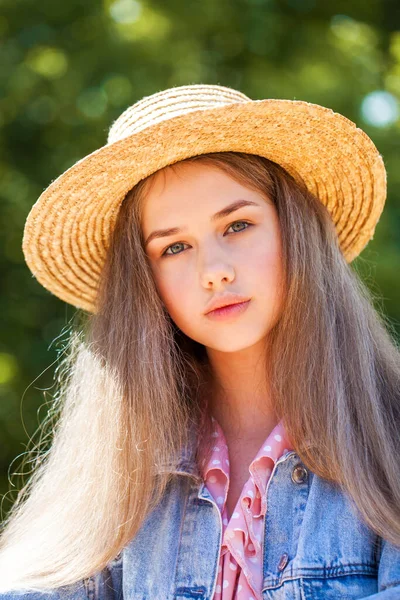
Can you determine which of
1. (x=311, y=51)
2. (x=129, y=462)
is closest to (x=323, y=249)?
(x=129, y=462)

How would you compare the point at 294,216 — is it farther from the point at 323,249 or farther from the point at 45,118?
the point at 45,118

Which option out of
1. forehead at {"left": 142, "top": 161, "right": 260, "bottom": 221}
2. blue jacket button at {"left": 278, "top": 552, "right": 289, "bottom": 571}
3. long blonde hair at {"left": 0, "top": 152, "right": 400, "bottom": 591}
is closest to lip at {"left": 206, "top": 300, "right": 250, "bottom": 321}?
long blonde hair at {"left": 0, "top": 152, "right": 400, "bottom": 591}

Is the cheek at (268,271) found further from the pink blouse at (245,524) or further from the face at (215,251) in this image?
the pink blouse at (245,524)

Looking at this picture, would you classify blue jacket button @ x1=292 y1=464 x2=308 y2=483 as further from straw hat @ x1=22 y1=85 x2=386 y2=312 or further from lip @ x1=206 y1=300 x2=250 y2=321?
straw hat @ x1=22 y1=85 x2=386 y2=312

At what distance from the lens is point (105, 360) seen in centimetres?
241

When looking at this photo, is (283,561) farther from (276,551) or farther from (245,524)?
(245,524)

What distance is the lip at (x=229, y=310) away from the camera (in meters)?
2.22

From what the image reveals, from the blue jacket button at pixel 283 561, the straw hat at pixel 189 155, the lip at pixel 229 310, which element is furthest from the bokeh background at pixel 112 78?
the blue jacket button at pixel 283 561

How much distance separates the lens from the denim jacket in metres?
2.00


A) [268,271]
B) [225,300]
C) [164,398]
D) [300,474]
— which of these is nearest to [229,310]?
[225,300]

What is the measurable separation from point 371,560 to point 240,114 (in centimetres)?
108

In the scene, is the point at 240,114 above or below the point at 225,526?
above

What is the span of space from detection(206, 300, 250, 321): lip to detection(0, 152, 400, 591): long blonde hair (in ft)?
0.46

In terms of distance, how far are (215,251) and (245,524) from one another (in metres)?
0.67
